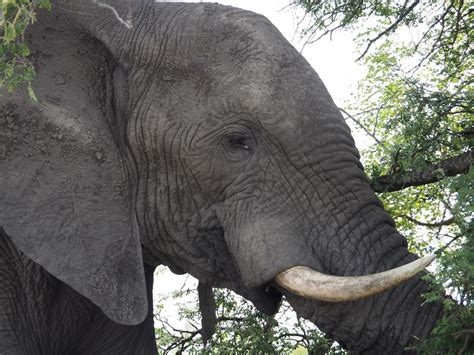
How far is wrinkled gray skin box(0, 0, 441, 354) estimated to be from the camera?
431cm

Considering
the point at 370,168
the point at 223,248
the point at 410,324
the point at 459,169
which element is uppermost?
the point at 370,168

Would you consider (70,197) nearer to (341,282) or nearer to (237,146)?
(237,146)

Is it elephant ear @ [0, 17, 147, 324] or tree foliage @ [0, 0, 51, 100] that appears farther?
elephant ear @ [0, 17, 147, 324]

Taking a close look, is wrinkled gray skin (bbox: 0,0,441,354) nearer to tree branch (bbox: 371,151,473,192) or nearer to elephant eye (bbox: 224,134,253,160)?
elephant eye (bbox: 224,134,253,160)

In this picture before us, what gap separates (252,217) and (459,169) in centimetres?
160

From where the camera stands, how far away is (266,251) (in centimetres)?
425

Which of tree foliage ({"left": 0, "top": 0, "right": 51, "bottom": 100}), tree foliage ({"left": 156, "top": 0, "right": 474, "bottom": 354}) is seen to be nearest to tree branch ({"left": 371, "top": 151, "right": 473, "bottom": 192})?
tree foliage ({"left": 156, "top": 0, "right": 474, "bottom": 354})

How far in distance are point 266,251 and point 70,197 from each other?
0.89 m

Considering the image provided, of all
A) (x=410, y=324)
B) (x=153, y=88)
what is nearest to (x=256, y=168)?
(x=153, y=88)

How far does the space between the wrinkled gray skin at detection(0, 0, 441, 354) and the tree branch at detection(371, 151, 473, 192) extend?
1.23 metres

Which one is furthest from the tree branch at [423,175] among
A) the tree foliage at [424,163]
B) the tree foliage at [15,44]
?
the tree foliage at [15,44]

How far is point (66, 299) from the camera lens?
5.00 meters

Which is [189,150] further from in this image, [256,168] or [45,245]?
Result: [45,245]

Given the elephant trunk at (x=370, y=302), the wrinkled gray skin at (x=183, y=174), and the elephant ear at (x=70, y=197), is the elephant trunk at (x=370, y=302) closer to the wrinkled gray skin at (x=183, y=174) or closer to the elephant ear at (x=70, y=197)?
the wrinkled gray skin at (x=183, y=174)
